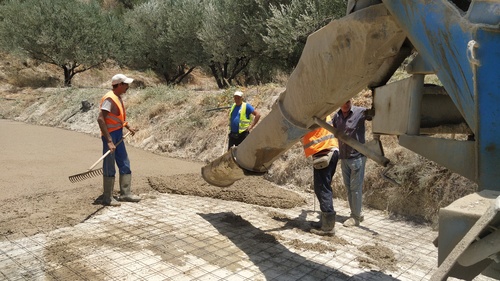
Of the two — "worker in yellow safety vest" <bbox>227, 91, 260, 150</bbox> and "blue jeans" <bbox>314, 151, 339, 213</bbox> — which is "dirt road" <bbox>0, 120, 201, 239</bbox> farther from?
"blue jeans" <bbox>314, 151, 339, 213</bbox>

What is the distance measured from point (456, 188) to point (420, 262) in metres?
1.50

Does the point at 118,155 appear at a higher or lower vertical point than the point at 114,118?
lower

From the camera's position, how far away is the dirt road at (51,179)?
4438mm

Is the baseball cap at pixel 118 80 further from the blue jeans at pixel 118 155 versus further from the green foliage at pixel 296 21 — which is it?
the green foliage at pixel 296 21

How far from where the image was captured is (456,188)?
4.77m

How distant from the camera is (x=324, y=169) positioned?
4.38 metres

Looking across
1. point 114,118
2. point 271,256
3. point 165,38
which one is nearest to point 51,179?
point 114,118

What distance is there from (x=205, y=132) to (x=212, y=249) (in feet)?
18.1

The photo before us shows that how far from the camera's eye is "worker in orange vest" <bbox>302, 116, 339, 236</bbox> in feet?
14.2

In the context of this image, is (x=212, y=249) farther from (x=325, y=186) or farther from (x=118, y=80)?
(x=118, y=80)

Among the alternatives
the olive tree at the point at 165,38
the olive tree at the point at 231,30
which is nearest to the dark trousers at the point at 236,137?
the olive tree at the point at 231,30

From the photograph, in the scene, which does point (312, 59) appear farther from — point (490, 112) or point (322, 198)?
point (322, 198)

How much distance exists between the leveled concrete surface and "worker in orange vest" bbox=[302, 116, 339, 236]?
181 millimetres

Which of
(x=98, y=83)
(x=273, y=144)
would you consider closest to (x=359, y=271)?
(x=273, y=144)
